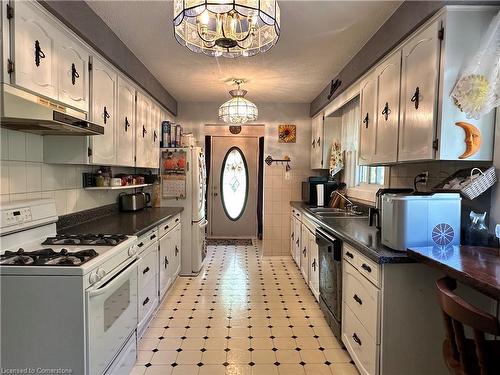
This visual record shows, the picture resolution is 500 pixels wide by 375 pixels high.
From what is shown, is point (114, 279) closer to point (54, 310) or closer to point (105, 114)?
point (54, 310)

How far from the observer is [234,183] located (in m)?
6.45

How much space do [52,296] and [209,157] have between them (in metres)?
5.06

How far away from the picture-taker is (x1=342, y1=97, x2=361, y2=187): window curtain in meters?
3.75

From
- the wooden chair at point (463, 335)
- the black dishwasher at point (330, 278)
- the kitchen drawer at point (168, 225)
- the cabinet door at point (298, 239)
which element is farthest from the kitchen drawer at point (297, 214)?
the wooden chair at point (463, 335)

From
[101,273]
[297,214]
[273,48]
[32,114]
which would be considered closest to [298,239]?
[297,214]

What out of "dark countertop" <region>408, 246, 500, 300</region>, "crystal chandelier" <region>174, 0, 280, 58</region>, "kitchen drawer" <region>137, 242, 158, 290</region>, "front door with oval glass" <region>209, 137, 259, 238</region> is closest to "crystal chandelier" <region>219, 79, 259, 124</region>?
"crystal chandelier" <region>174, 0, 280, 58</region>

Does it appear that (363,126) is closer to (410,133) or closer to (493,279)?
(410,133)

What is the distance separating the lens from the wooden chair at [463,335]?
3.29 feet

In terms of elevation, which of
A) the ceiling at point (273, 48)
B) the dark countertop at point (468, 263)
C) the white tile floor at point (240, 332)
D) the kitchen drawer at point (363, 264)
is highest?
the ceiling at point (273, 48)

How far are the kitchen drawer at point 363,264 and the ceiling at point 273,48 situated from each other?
1638mm

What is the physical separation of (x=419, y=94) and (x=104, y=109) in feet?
7.42

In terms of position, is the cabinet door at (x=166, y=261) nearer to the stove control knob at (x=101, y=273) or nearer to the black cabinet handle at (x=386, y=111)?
the stove control knob at (x=101, y=273)

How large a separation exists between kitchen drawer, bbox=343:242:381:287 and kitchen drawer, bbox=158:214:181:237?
1.72 m

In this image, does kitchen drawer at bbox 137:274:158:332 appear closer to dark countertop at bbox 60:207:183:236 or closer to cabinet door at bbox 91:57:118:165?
dark countertop at bbox 60:207:183:236
